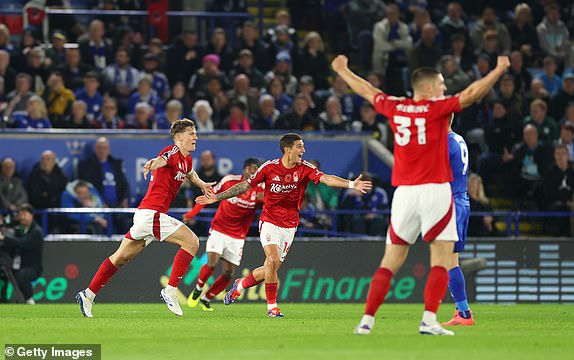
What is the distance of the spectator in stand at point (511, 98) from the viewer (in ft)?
87.8

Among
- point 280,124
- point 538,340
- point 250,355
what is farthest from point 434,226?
point 280,124

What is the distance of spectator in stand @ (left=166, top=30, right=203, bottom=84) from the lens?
85.8ft

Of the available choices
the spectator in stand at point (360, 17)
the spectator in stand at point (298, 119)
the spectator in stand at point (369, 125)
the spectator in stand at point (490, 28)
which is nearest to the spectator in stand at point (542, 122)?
the spectator in stand at point (369, 125)

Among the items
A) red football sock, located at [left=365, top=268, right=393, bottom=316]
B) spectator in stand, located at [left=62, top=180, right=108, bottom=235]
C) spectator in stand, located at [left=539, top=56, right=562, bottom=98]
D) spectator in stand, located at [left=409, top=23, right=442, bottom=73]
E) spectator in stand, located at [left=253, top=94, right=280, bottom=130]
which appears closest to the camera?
red football sock, located at [left=365, top=268, right=393, bottom=316]

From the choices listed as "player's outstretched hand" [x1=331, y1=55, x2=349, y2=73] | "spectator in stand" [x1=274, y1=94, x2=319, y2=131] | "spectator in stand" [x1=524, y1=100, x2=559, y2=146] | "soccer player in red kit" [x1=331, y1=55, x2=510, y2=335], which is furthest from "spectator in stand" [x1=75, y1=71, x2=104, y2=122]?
"soccer player in red kit" [x1=331, y1=55, x2=510, y2=335]

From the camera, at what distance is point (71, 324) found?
45.0 feet

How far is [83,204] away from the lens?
2270 centimetres

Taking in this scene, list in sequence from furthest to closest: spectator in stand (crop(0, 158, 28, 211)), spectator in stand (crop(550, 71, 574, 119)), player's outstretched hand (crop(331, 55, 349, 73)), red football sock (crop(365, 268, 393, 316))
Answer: spectator in stand (crop(550, 71, 574, 119)) < spectator in stand (crop(0, 158, 28, 211)) < player's outstretched hand (crop(331, 55, 349, 73)) < red football sock (crop(365, 268, 393, 316))

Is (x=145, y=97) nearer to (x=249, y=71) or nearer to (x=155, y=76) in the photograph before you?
(x=155, y=76)

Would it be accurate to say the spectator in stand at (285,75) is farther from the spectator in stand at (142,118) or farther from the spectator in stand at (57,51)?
the spectator in stand at (57,51)

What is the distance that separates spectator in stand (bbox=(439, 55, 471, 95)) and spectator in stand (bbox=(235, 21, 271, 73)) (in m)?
3.69

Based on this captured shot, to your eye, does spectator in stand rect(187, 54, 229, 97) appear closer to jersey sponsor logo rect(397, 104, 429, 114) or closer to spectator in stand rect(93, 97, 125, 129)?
spectator in stand rect(93, 97, 125, 129)

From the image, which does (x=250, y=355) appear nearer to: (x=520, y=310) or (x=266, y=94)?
(x=520, y=310)

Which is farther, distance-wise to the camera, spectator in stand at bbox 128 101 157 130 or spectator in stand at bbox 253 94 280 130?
spectator in stand at bbox 253 94 280 130
